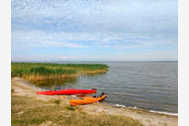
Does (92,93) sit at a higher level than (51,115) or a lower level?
lower

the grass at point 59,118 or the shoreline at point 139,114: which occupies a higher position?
the grass at point 59,118

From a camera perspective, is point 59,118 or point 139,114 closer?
point 59,118

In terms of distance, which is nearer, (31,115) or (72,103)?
(31,115)

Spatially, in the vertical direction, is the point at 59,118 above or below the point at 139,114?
above

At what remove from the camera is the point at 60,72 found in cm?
2475

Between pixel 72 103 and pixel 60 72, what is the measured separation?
16999 mm

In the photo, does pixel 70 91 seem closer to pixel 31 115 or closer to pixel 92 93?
pixel 92 93

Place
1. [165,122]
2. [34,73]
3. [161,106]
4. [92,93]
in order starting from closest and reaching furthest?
1. [165,122]
2. [161,106]
3. [92,93]
4. [34,73]

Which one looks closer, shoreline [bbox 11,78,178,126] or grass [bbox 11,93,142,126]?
grass [bbox 11,93,142,126]

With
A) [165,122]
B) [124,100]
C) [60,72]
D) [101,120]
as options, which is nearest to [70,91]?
[124,100]

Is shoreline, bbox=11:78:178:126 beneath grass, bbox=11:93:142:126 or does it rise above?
beneath

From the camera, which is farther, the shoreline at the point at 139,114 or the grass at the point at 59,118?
the shoreline at the point at 139,114
